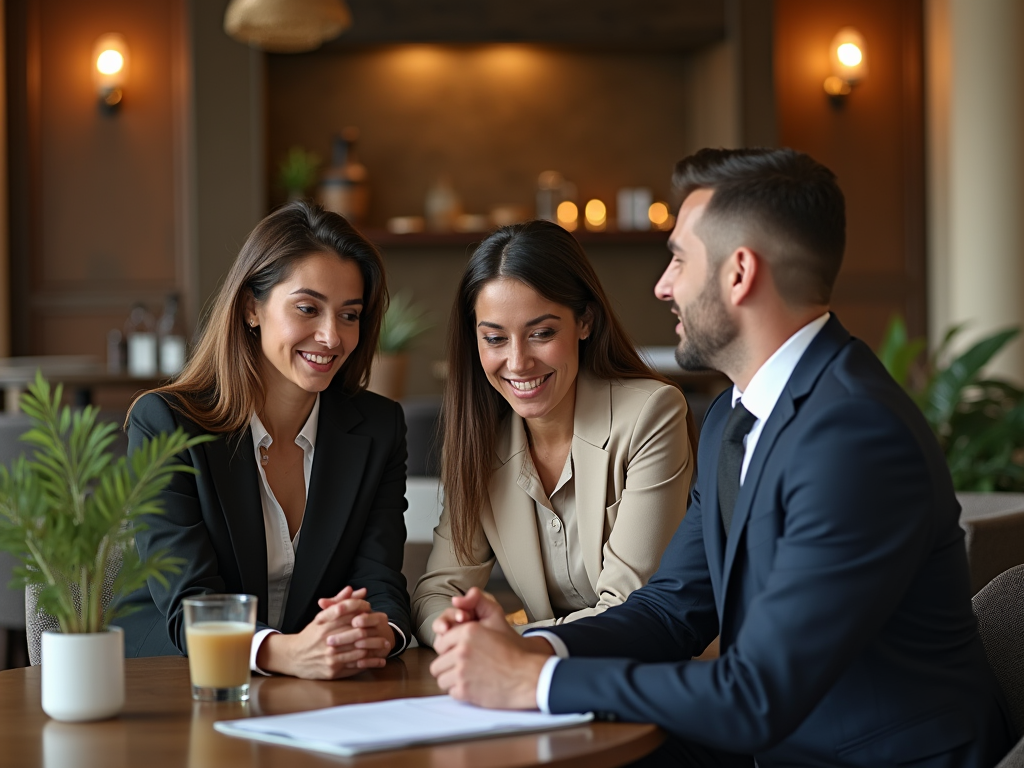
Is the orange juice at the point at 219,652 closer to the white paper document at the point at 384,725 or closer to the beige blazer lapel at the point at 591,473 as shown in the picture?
the white paper document at the point at 384,725

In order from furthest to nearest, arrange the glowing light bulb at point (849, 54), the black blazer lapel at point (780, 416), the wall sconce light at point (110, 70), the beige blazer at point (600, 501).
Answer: the glowing light bulb at point (849, 54), the wall sconce light at point (110, 70), the beige blazer at point (600, 501), the black blazer lapel at point (780, 416)

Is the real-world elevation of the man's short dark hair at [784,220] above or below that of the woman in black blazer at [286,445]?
above

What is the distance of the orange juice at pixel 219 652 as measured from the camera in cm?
135

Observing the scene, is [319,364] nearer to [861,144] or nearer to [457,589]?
[457,589]

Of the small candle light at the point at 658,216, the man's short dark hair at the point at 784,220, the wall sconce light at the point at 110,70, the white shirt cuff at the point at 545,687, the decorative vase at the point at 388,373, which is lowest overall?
the white shirt cuff at the point at 545,687

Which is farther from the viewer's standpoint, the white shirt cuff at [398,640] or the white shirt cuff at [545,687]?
the white shirt cuff at [398,640]

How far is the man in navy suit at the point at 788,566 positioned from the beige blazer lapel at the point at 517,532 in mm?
468

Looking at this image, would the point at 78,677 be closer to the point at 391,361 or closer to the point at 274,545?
the point at 274,545

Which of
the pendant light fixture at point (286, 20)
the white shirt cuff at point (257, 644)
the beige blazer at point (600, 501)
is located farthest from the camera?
the pendant light fixture at point (286, 20)

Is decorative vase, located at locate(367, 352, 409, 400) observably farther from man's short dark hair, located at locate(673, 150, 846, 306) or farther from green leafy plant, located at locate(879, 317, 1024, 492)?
man's short dark hair, located at locate(673, 150, 846, 306)

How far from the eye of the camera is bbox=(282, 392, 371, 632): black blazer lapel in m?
1.96

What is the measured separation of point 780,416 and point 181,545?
3.13ft

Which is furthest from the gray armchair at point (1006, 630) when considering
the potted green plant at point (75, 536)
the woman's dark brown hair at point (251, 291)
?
the woman's dark brown hair at point (251, 291)

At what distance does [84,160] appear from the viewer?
682cm
